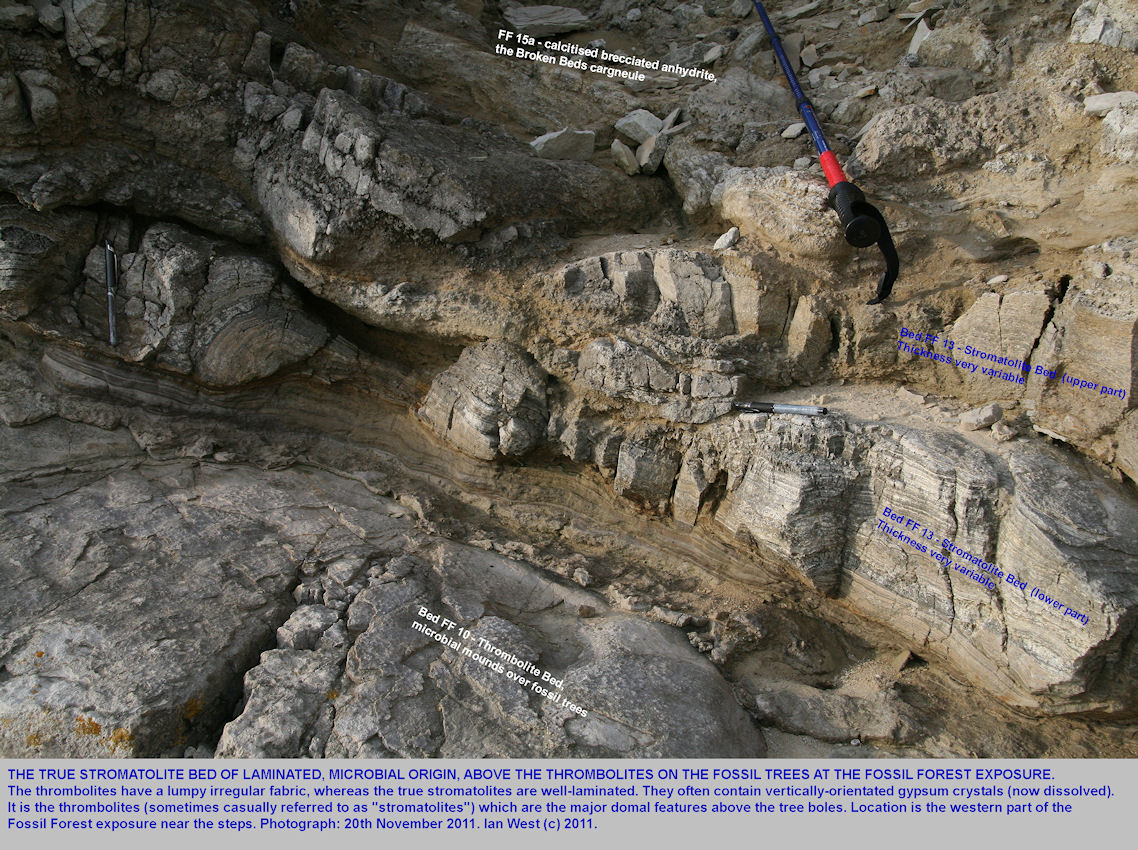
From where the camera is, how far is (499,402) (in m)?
5.14

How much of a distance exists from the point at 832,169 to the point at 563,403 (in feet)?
8.08

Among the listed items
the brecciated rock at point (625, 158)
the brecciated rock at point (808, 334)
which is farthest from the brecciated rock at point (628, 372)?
the brecciated rock at point (625, 158)

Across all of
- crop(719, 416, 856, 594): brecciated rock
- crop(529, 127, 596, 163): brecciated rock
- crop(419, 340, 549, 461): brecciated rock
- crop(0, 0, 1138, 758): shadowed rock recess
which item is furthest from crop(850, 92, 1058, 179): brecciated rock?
crop(419, 340, 549, 461): brecciated rock

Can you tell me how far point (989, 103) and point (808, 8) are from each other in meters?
2.39

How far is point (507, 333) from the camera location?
511 cm

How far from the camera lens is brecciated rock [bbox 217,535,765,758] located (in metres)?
3.54

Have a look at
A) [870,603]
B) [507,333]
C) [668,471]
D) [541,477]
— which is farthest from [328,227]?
[870,603]

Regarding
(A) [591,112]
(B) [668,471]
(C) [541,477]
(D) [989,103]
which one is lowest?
(C) [541,477]

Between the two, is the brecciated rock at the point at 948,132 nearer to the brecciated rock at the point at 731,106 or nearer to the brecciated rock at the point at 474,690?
the brecciated rock at the point at 731,106

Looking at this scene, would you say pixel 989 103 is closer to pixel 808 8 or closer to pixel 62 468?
pixel 808 8

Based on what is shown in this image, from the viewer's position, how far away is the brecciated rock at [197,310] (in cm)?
509

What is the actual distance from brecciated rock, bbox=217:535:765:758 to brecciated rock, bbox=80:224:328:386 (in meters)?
2.04

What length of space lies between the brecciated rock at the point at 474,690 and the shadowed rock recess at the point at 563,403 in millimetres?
21

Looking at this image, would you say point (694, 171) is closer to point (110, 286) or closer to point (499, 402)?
point (499, 402)
